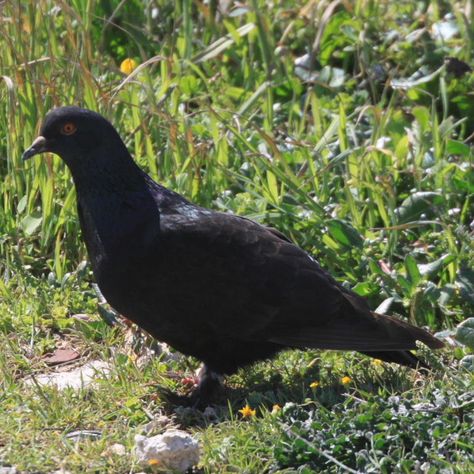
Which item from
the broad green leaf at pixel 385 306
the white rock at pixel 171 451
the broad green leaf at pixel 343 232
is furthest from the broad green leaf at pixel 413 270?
the white rock at pixel 171 451

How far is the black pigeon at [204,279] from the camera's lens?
449 centimetres

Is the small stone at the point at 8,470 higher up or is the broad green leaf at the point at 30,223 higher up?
the broad green leaf at the point at 30,223

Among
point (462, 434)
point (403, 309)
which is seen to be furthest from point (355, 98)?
point (462, 434)

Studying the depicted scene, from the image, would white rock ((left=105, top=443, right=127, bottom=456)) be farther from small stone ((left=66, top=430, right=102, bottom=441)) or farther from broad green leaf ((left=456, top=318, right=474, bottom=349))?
broad green leaf ((left=456, top=318, right=474, bottom=349))

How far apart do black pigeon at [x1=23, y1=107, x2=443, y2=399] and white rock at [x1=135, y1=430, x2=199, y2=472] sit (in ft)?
2.38

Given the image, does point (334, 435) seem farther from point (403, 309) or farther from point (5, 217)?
point (5, 217)

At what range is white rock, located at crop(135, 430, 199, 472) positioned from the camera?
3.81 m

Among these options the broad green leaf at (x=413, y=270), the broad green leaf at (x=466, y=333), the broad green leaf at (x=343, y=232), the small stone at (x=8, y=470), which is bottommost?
the broad green leaf at (x=466, y=333)

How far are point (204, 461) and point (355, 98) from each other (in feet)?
10.3

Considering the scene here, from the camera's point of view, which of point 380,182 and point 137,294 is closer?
point 137,294

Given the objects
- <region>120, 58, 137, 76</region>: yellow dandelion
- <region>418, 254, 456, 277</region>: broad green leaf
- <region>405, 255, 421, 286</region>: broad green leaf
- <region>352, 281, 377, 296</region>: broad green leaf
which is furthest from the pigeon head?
<region>120, 58, 137, 76</region>: yellow dandelion

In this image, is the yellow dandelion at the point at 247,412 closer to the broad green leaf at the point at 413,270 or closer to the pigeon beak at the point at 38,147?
the broad green leaf at the point at 413,270

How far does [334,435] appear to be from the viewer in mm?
3920

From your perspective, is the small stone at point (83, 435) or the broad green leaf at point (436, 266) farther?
the broad green leaf at point (436, 266)
